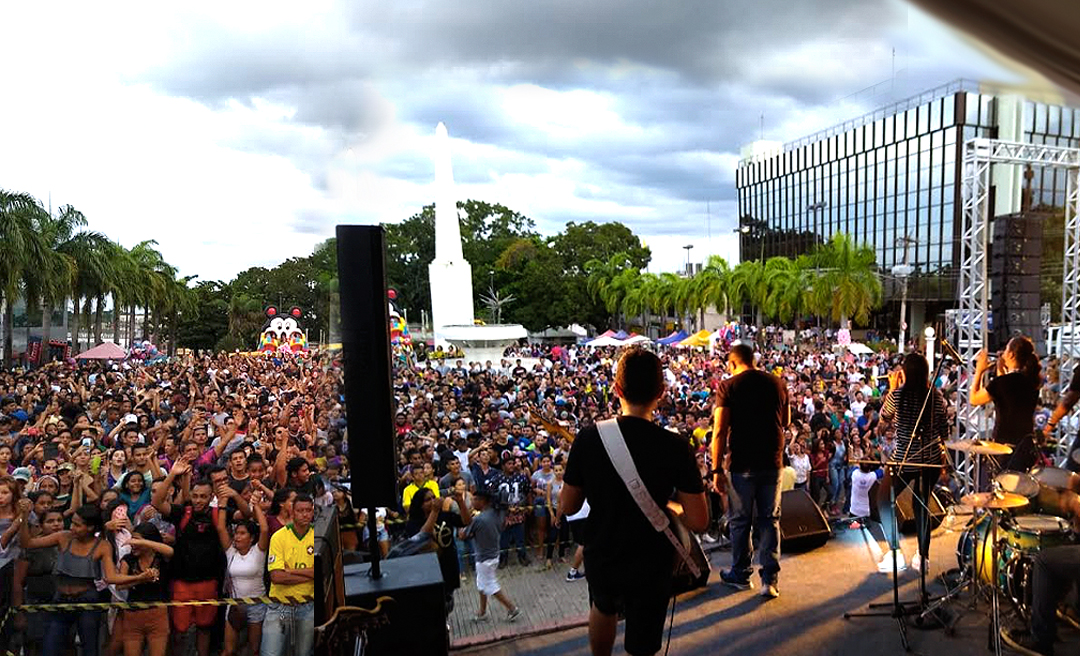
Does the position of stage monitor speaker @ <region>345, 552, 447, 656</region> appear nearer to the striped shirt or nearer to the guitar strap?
the guitar strap

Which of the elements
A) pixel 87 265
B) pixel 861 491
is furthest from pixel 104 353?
pixel 861 491

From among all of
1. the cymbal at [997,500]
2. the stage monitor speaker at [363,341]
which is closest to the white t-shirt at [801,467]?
the cymbal at [997,500]

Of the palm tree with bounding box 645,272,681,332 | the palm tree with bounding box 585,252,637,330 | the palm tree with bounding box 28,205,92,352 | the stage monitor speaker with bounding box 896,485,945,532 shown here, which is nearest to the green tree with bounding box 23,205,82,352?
the palm tree with bounding box 28,205,92,352

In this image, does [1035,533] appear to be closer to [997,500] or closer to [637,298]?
[997,500]

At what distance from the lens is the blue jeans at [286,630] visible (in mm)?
3803

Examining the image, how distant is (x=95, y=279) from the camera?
26.4 m

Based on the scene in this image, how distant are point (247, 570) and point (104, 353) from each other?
25.4 m

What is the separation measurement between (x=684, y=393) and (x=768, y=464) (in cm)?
1091

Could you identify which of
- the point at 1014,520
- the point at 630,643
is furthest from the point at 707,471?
the point at 630,643

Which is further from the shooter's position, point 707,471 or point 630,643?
point 707,471

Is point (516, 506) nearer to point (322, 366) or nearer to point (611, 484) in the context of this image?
point (322, 366)

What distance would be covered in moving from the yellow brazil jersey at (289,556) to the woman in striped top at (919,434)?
336 centimetres

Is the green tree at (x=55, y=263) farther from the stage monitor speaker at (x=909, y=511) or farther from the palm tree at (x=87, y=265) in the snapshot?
the stage monitor speaker at (x=909, y=511)

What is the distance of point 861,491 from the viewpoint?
6250mm
